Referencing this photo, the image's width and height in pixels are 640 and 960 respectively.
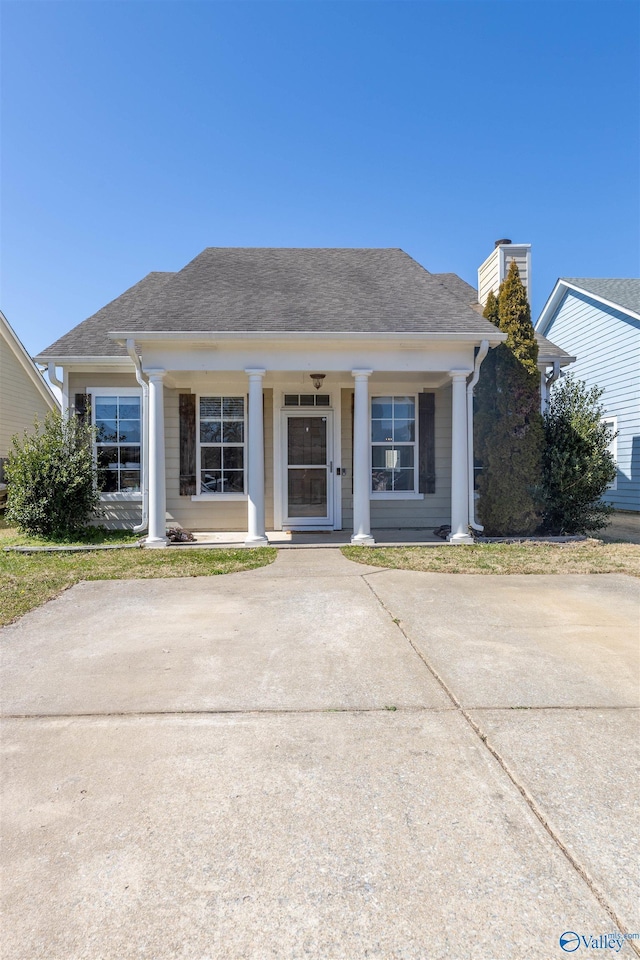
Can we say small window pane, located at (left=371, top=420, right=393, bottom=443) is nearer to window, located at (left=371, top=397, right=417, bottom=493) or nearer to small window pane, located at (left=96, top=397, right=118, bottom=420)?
window, located at (left=371, top=397, right=417, bottom=493)

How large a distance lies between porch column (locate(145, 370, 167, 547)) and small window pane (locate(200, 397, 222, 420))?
1445 mm

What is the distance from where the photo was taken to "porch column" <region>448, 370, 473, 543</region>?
26.6 feet

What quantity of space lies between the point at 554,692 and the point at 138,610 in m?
3.52

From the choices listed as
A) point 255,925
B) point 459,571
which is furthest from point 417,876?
point 459,571

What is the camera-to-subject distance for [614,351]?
13945 mm

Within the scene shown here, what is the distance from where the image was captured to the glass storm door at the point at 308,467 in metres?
9.49

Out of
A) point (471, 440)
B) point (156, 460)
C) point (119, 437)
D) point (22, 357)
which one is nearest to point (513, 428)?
point (471, 440)

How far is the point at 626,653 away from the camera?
11.9ft

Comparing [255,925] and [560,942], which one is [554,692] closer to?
[560,942]

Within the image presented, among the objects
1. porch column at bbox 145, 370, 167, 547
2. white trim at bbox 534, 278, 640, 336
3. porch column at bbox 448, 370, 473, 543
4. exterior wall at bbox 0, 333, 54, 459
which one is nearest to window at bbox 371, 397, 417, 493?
porch column at bbox 448, 370, 473, 543

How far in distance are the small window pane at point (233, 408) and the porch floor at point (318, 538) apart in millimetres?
2150

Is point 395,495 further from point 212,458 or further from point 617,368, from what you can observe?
point 617,368

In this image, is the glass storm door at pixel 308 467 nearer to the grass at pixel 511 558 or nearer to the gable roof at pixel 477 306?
the grass at pixel 511 558

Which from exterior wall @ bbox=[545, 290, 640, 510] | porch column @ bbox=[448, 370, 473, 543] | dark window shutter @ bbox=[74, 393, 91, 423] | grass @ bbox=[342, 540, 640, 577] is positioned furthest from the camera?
exterior wall @ bbox=[545, 290, 640, 510]
